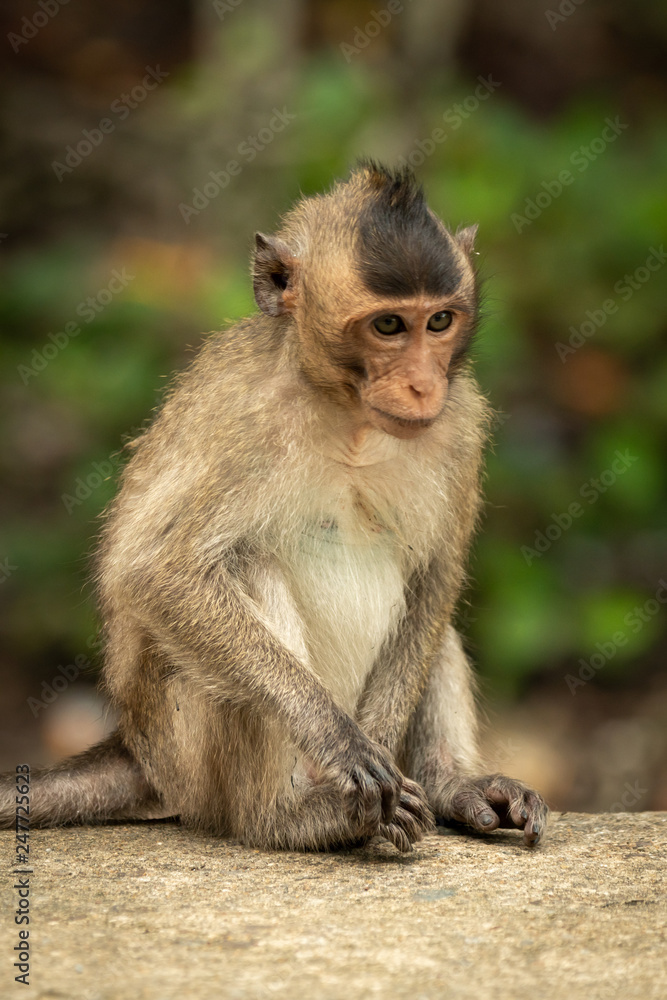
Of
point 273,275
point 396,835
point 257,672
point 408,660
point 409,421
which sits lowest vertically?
point 396,835

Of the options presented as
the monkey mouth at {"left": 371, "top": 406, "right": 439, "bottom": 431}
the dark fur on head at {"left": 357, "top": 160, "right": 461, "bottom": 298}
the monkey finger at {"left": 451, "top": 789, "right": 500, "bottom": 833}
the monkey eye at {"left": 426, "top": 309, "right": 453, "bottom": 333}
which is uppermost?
the dark fur on head at {"left": 357, "top": 160, "right": 461, "bottom": 298}

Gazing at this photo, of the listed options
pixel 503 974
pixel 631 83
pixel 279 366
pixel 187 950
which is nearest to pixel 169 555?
pixel 279 366

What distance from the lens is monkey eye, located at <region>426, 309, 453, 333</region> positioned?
5.55 meters

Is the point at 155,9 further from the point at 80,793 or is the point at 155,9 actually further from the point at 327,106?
the point at 80,793

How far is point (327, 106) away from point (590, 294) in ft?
8.74

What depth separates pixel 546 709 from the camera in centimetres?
1094

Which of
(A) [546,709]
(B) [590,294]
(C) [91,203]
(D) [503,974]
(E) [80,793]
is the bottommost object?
(D) [503,974]

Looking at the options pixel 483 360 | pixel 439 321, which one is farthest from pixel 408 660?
pixel 483 360

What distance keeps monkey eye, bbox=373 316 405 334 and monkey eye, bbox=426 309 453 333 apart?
0.12 meters

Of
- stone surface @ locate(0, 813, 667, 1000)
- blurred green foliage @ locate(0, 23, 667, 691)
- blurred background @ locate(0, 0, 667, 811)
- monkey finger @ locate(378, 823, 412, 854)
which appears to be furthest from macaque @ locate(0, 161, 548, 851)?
blurred green foliage @ locate(0, 23, 667, 691)

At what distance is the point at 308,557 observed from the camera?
5.94 m

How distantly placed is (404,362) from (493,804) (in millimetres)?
2125

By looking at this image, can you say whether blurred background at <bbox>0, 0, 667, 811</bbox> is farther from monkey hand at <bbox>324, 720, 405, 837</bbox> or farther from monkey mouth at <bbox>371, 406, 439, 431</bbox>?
monkey hand at <bbox>324, 720, 405, 837</bbox>

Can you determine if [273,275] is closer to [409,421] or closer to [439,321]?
[439,321]
